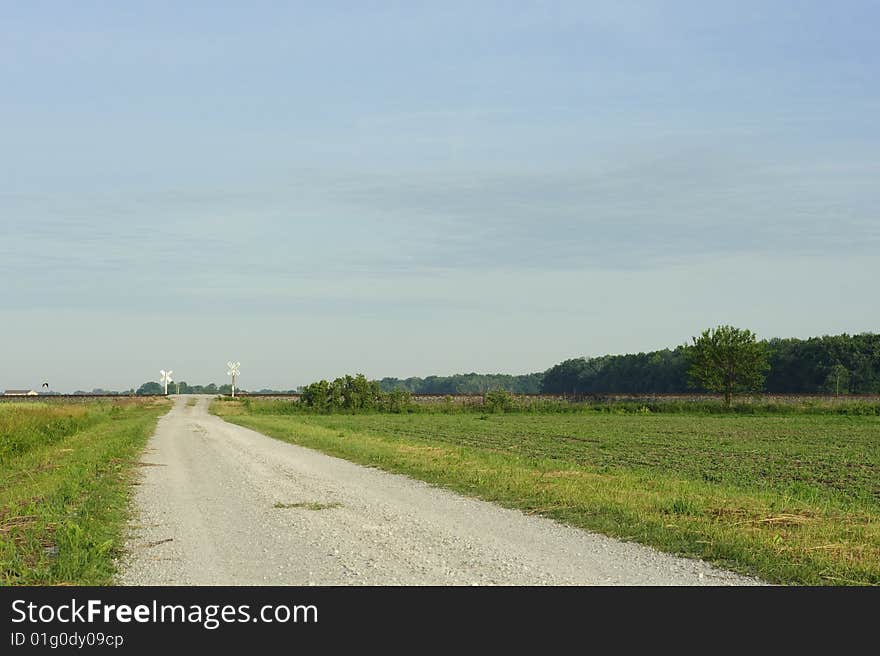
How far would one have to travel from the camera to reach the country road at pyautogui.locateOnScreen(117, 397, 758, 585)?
1098 centimetres

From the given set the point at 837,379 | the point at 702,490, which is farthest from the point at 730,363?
the point at 702,490

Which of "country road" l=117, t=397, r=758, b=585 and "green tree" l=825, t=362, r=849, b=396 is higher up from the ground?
"green tree" l=825, t=362, r=849, b=396

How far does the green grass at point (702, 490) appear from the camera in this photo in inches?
497

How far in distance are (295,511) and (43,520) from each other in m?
4.51

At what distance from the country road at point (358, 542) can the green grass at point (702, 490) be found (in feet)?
3.13

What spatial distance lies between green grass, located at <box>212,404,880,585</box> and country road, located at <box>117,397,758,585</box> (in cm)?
95

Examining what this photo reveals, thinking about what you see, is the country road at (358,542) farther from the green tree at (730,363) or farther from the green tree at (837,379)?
the green tree at (837,379)

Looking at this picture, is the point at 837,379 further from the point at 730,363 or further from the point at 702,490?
the point at 702,490

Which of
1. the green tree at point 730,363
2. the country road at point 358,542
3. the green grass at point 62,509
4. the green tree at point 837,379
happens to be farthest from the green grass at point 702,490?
the green tree at point 837,379

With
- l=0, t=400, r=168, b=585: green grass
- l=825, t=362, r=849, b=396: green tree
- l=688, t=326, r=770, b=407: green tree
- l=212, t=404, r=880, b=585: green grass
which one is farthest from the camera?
l=825, t=362, r=849, b=396: green tree

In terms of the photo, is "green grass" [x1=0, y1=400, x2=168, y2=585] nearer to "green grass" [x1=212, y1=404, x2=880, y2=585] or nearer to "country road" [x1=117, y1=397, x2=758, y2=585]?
"country road" [x1=117, y1=397, x2=758, y2=585]

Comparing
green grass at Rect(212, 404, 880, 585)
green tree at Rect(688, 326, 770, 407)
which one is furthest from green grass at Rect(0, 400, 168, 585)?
green tree at Rect(688, 326, 770, 407)
